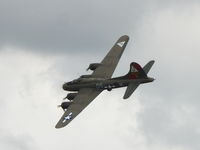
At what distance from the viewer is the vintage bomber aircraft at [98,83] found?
141125 mm

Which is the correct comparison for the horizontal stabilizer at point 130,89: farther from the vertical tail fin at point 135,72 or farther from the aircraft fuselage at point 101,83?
the aircraft fuselage at point 101,83

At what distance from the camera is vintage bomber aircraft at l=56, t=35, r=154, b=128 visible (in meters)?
141

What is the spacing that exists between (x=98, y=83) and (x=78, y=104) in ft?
21.7

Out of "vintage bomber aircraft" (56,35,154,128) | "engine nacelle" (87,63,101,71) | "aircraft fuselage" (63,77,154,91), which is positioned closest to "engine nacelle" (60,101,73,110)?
"vintage bomber aircraft" (56,35,154,128)

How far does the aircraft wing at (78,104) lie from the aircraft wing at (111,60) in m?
5.05

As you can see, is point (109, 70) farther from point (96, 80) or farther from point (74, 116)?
point (74, 116)

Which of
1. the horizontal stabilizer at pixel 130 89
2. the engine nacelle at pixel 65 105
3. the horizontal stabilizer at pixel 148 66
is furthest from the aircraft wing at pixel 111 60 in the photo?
the engine nacelle at pixel 65 105

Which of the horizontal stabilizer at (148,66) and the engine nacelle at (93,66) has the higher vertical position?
the engine nacelle at (93,66)

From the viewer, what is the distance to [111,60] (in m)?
155

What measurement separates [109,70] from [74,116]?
15775 mm

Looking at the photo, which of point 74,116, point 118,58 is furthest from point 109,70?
point 74,116

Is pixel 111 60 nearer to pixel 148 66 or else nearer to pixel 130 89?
pixel 148 66

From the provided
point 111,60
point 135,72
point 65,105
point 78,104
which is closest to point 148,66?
point 135,72

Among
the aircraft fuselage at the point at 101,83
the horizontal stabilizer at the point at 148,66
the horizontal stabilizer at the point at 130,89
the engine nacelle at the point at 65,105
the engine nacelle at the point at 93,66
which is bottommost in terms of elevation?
the horizontal stabilizer at the point at 130,89
